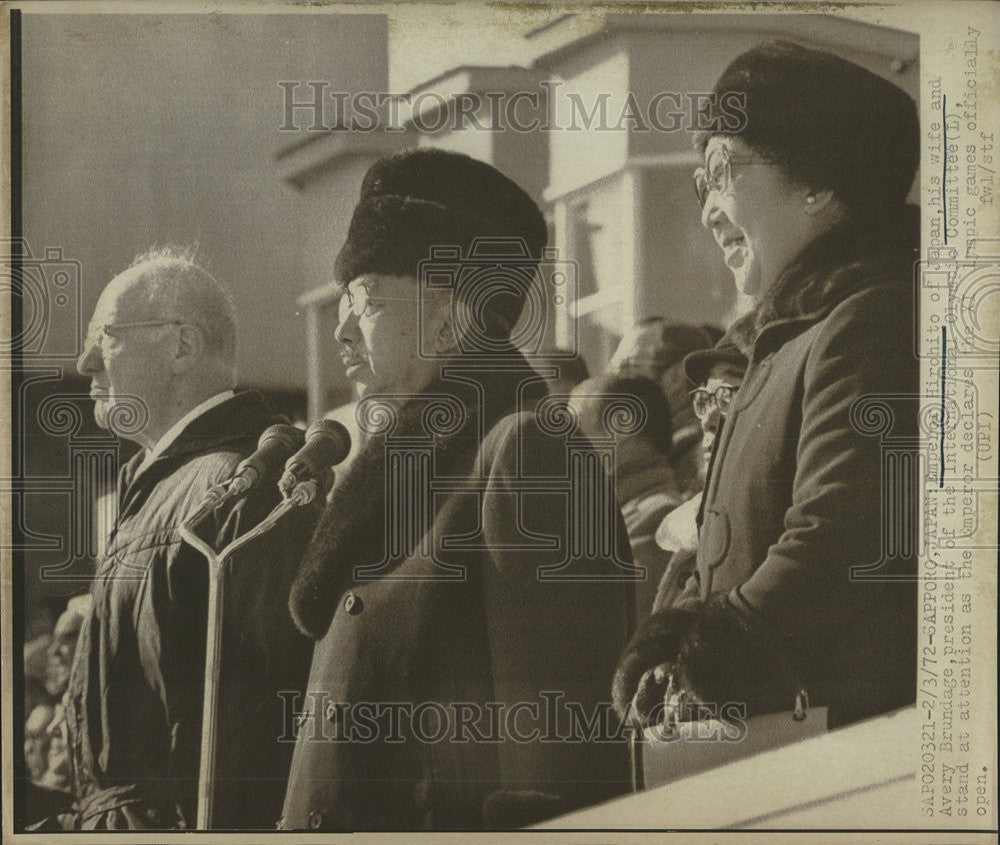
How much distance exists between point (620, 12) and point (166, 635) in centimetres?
240

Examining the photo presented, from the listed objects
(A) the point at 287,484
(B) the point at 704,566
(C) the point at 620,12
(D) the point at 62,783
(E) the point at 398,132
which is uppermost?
(C) the point at 620,12

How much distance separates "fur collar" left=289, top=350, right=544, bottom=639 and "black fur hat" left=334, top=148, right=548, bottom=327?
8.9 inches

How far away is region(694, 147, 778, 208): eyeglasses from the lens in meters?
3.95

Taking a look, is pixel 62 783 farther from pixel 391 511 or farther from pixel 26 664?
pixel 391 511

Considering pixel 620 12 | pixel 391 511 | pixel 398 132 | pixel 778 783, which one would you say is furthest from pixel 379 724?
pixel 620 12

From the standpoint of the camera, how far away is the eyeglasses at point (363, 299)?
13.1 feet

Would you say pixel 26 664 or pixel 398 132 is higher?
pixel 398 132

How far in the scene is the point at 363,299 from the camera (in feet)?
13.1

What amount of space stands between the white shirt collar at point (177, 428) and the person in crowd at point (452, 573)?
0.47 metres

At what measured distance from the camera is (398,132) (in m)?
4.03

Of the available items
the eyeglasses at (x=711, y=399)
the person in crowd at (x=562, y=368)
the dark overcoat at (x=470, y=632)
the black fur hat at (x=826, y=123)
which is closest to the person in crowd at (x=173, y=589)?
the dark overcoat at (x=470, y=632)

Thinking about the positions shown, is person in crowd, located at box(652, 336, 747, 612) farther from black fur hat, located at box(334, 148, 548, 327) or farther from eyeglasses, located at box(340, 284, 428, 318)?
eyeglasses, located at box(340, 284, 428, 318)

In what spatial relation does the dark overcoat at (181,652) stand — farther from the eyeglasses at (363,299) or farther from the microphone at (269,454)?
the eyeglasses at (363,299)

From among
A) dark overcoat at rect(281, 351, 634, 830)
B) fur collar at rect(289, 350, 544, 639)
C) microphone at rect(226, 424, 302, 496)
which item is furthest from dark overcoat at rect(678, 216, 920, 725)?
microphone at rect(226, 424, 302, 496)
